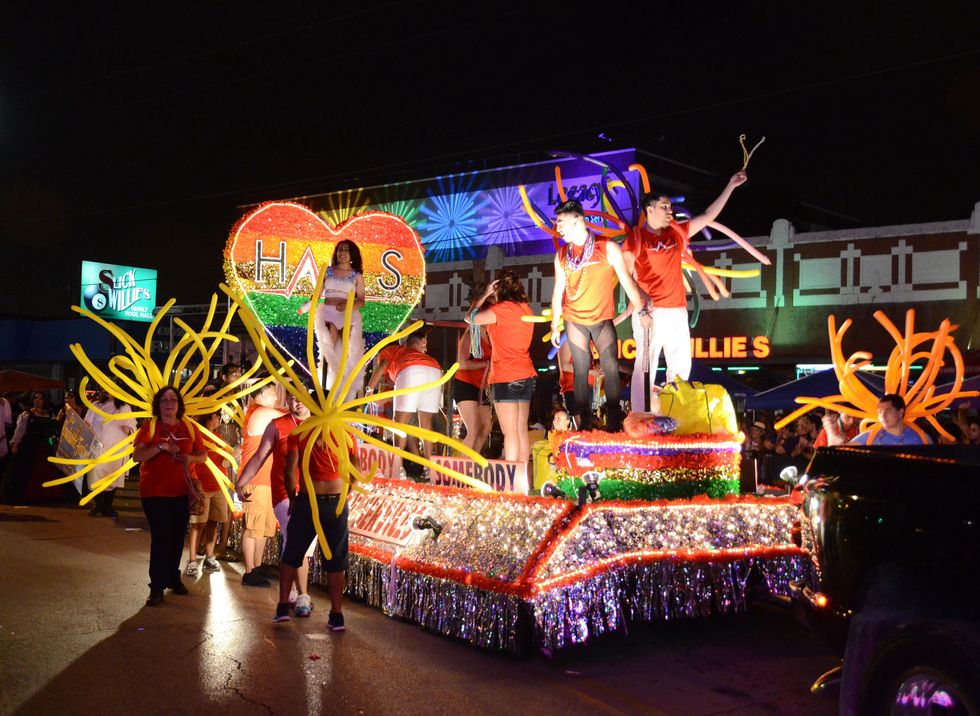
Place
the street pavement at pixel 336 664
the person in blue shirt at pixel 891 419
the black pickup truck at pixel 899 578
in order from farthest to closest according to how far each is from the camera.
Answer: the person in blue shirt at pixel 891 419 → the street pavement at pixel 336 664 → the black pickup truck at pixel 899 578

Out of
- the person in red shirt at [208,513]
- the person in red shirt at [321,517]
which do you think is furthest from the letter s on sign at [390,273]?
the person in red shirt at [321,517]

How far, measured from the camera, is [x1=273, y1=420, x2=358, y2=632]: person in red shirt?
702 centimetres

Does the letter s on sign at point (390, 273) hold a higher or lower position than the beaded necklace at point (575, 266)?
higher

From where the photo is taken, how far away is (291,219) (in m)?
11.7

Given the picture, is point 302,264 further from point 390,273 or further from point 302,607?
point 302,607

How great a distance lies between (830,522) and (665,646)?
2.97 metres

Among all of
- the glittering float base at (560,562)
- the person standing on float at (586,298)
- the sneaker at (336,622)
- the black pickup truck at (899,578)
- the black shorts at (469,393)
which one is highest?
the person standing on float at (586,298)

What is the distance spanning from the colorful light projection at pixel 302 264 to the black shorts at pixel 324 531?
191 inches

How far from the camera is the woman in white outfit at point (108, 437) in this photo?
1381 cm

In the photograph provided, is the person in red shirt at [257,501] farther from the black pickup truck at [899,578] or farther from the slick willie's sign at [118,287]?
the slick willie's sign at [118,287]

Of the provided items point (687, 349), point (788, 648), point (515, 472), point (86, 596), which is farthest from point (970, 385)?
point (86, 596)

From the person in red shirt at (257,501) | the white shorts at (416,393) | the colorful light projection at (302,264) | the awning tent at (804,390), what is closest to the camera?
the person in red shirt at (257,501)

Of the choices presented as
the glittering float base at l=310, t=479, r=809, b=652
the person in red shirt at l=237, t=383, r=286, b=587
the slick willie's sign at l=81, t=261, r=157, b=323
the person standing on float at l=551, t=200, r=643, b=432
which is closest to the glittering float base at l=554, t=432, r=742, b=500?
the glittering float base at l=310, t=479, r=809, b=652

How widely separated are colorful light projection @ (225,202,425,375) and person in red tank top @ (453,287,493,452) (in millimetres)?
2610
